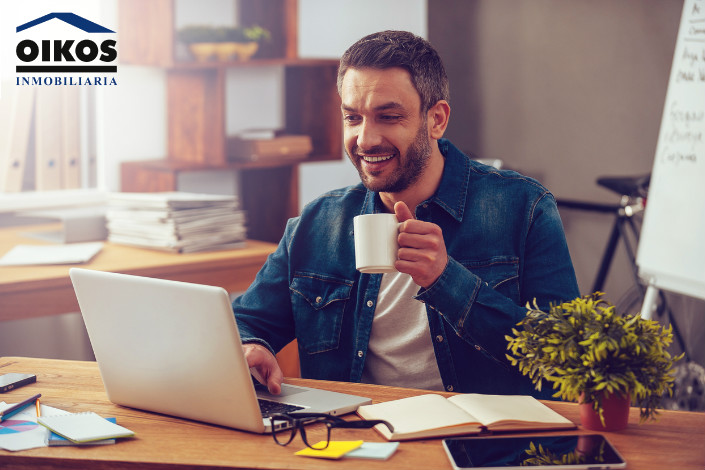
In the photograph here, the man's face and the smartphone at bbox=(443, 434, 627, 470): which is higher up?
the man's face

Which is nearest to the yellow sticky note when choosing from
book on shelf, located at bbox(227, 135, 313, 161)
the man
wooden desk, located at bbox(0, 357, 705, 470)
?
wooden desk, located at bbox(0, 357, 705, 470)

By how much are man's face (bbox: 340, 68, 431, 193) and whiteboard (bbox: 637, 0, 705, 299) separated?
49.8 inches

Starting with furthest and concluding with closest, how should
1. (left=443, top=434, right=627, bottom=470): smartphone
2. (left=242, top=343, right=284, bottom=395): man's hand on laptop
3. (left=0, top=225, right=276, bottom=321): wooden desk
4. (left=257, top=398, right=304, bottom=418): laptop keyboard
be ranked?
(left=0, top=225, right=276, bottom=321): wooden desk
(left=242, top=343, right=284, bottom=395): man's hand on laptop
(left=257, top=398, right=304, bottom=418): laptop keyboard
(left=443, top=434, right=627, bottom=470): smartphone

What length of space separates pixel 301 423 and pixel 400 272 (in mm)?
486

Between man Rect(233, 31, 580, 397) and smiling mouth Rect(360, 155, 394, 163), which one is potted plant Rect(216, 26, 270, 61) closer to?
man Rect(233, 31, 580, 397)

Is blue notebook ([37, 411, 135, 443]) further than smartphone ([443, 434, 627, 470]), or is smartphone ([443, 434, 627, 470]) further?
blue notebook ([37, 411, 135, 443])

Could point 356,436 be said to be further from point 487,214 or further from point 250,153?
point 250,153

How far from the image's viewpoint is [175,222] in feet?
9.16

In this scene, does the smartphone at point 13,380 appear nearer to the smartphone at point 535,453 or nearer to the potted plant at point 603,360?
the smartphone at point 535,453

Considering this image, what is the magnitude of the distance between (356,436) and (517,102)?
125 inches

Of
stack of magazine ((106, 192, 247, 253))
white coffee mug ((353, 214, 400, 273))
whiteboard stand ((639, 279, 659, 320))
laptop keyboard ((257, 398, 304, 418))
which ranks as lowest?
whiteboard stand ((639, 279, 659, 320))

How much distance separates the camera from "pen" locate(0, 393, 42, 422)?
4.55 ft

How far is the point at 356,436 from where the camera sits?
1.28m

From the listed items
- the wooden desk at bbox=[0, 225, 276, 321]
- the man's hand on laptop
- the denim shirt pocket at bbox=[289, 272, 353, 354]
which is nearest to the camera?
the man's hand on laptop
